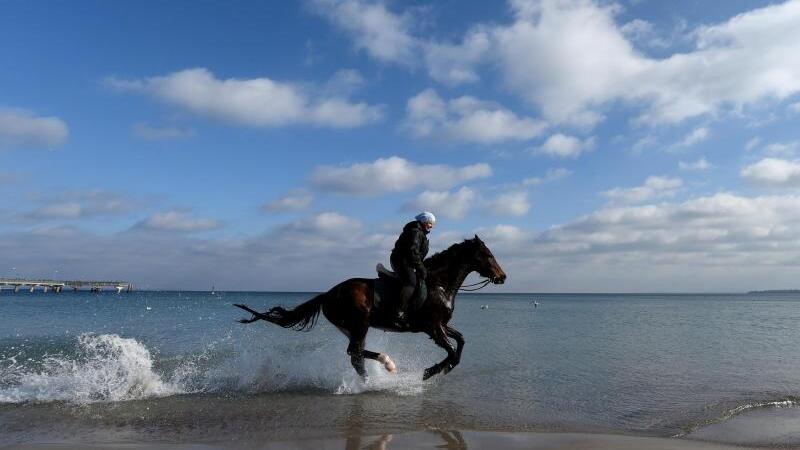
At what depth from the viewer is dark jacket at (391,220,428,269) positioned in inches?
376

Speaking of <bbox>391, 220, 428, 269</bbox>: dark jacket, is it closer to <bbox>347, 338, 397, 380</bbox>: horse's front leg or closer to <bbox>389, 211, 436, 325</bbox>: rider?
<bbox>389, 211, 436, 325</bbox>: rider

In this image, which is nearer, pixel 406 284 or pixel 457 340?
pixel 406 284

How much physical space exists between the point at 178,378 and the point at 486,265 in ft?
22.5

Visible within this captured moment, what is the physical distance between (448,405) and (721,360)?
11.0 meters

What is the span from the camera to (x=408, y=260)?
9.55 meters

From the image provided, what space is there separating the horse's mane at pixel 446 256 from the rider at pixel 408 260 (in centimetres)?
44

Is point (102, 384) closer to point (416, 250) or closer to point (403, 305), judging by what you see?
point (403, 305)

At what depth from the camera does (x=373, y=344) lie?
16.6 metres

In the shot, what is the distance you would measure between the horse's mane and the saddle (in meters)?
0.62

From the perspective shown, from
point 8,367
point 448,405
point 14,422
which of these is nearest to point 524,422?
point 448,405

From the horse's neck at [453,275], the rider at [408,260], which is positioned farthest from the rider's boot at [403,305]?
the horse's neck at [453,275]

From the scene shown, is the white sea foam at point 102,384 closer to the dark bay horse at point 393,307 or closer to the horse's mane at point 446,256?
the dark bay horse at point 393,307

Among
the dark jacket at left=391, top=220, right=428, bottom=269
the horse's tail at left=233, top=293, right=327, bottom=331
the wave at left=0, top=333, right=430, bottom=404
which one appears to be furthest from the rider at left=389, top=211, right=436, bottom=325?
the wave at left=0, top=333, right=430, bottom=404

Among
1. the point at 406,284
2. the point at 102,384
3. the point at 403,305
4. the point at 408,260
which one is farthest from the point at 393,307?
the point at 102,384
